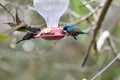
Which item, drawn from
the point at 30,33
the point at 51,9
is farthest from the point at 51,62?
the point at 30,33

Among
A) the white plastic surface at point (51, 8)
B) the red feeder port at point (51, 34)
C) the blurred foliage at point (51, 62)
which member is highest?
the red feeder port at point (51, 34)

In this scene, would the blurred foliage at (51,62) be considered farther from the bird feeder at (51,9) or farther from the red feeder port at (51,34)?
the red feeder port at (51,34)

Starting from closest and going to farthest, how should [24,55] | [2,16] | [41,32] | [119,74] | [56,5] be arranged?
[41,32] → [56,5] → [2,16] → [119,74] → [24,55]

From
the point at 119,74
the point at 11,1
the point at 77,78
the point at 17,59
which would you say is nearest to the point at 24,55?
the point at 17,59

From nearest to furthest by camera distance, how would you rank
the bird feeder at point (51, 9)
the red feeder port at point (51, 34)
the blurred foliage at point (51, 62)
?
1. the red feeder port at point (51, 34)
2. the bird feeder at point (51, 9)
3. the blurred foliage at point (51, 62)

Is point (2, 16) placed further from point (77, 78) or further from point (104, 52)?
point (77, 78)

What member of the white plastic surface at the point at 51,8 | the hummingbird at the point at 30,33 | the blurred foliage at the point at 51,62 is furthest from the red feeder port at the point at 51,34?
the blurred foliage at the point at 51,62

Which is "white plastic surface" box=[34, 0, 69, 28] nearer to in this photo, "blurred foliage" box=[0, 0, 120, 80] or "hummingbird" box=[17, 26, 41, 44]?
"hummingbird" box=[17, 26, 41, 44]

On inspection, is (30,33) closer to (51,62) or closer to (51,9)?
(51,9)
